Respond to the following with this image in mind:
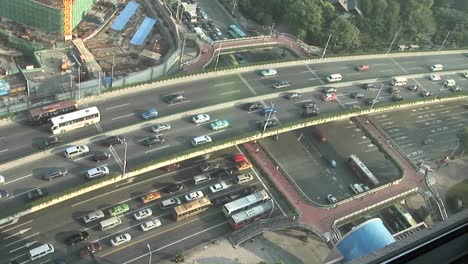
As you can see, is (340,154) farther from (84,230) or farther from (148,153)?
(84,230)

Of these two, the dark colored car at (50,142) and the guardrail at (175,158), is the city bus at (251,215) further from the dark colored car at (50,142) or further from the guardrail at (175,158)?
the dark colored car at (50,142)

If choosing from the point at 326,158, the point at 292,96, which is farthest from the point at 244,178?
the point at 292,96

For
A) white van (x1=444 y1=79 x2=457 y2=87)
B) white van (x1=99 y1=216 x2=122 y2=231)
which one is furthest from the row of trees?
white van (x1=99 y1=216 x2=122 y2=231)

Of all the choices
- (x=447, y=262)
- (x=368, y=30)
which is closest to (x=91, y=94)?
(x=447, y=262)

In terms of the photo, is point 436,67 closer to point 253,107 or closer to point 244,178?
point 253,107

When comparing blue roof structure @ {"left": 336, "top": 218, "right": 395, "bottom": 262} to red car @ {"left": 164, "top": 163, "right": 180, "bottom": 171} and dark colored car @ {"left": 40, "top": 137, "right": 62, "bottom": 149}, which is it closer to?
red car @ {"left": 164, "top": 163, "right": 180, "bottom": 171}
